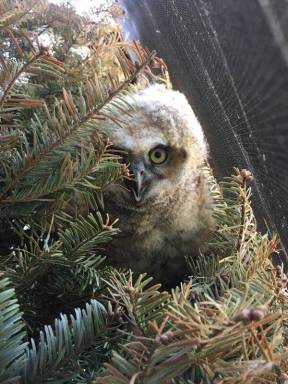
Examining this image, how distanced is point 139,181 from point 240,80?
34 centimetres

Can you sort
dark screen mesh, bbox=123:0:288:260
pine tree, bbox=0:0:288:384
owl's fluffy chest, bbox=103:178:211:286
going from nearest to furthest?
1. pine tree, bbox=0:0:288:384
2. dark screen mesh, bbox=123:0:288:260
3. owl's fluffy chest, bbox=103:178:211:286

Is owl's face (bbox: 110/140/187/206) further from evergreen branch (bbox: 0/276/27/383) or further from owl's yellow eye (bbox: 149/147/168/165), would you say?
evergreen branch (bbox: 0/276/27/383)

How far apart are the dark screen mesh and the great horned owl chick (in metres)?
0.08

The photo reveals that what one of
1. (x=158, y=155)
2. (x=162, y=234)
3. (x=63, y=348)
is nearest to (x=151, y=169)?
(x=158, y=155)

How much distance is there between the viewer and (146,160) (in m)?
0.94

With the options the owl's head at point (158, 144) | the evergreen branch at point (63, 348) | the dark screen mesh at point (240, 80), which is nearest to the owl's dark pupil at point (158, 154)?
the owl's head at point (158, 144)

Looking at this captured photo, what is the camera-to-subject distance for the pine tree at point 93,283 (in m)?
0.34

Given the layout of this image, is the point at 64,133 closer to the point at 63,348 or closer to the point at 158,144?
the point at 63,348

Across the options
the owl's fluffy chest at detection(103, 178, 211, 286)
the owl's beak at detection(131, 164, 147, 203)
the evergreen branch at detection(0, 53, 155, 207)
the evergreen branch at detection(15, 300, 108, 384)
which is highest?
the evergreen branch at detection(0, 53, 155, 207)

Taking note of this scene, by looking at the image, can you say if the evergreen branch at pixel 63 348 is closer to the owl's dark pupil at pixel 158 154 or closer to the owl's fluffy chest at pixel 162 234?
the owl's fluffy chest at pixel 162 234

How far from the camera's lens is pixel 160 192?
38.7 inches

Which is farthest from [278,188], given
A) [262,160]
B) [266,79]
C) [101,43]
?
[101,43]

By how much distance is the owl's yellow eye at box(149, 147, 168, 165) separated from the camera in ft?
3.10

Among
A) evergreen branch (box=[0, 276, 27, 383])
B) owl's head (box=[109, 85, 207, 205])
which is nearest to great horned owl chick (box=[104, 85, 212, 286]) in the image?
owl's head (box=[109, 85, 207, 205])
